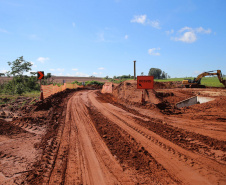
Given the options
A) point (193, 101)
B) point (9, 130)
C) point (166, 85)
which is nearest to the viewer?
point (9, 130)

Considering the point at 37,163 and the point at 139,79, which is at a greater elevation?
the point at 139,79

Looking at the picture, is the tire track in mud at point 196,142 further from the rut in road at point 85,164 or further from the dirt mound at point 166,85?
the dirt mound at point 166,85

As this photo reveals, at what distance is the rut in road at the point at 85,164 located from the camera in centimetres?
377

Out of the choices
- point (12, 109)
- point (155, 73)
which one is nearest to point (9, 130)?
point (12, 109)

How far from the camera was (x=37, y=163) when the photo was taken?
15.0 ft

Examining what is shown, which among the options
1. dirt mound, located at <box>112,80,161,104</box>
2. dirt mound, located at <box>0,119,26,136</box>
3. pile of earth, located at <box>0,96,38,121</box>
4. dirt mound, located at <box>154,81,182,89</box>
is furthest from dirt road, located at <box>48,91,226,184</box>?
dirt mound, located at <box>154,81,182,89</box>

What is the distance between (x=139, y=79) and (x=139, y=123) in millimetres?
7019

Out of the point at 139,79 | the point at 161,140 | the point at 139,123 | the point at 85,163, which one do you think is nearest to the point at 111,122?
the point at 139,123

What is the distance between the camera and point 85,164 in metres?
4.49

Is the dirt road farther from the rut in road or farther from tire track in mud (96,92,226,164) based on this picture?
tire track in mud (96,92,226,164)

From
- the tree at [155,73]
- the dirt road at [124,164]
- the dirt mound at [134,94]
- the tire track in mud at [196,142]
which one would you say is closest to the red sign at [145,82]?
the dirt mound at [134,94]

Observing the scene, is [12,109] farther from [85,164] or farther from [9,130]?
[85,164]

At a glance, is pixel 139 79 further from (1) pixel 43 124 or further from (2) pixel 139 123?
(1) pixel 43 124

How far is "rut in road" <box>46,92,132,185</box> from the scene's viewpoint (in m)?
3.77
